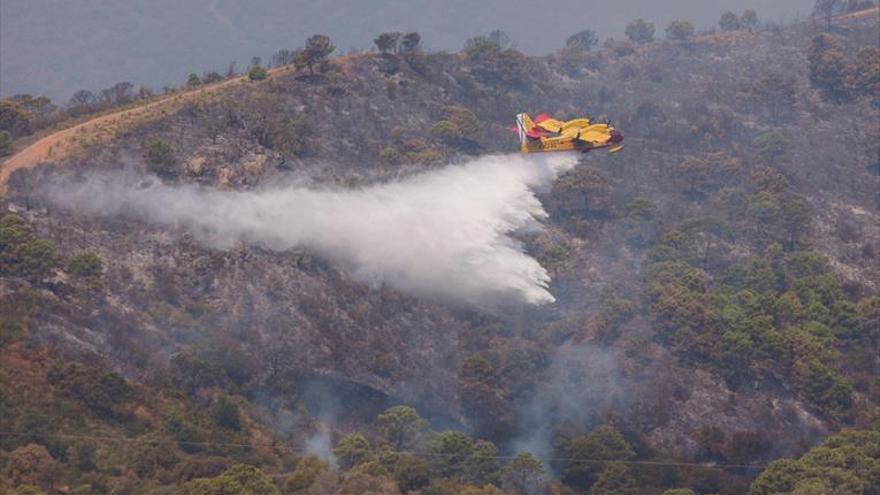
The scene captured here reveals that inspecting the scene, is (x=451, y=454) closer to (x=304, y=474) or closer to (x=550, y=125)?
(x=304, y=474)

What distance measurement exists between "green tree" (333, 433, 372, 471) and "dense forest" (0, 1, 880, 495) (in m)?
0.20

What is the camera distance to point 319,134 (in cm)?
13675

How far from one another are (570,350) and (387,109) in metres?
51.1

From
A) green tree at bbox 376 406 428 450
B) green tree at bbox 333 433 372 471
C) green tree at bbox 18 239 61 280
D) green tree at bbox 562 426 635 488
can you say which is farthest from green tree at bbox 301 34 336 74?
green tree at bbox 333 433 372 471

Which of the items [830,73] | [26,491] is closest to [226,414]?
[26,491]

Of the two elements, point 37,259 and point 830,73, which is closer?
point 37,259

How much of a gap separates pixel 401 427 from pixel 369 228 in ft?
85.9

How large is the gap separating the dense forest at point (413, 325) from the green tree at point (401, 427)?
0.24 metres

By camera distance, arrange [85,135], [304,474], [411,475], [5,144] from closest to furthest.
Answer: [304,474] < [411,475] < [5,144] < [85,135]

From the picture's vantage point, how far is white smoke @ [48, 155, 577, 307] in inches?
4259

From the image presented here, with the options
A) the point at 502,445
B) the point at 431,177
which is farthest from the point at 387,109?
the point at 502,445

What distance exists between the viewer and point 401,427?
9181cm

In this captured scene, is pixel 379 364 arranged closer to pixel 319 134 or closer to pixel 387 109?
pixel 319 134

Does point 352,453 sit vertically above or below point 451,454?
above
